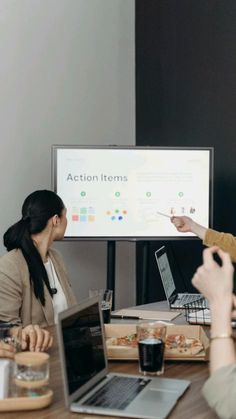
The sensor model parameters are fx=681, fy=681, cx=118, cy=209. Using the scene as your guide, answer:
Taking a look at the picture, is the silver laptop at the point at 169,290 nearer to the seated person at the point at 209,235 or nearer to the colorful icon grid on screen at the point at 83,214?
the seated person at the point at 209,235

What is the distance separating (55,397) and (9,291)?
1277mm

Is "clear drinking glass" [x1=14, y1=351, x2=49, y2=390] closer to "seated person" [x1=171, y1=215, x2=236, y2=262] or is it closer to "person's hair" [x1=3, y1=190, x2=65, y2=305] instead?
"person's hair" [x1=3, y1=190, x2=65, y2=305]

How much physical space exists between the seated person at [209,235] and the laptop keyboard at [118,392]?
65.0 inches

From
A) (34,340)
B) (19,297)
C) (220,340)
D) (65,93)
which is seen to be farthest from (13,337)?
(65,93)

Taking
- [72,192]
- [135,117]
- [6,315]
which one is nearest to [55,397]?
[6,315]

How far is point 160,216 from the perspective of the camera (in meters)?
3.97

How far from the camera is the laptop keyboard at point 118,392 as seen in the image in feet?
5.24

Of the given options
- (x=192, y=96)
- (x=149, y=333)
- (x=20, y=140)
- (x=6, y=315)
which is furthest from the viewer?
(x=192, y=96)

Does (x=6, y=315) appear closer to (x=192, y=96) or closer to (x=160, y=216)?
(x=160, y=216)

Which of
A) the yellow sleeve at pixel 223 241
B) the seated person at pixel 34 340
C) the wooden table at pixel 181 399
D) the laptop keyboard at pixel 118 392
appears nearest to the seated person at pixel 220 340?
the wooden table at pixel 181 399

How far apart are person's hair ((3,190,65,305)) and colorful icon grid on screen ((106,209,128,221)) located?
74 cm

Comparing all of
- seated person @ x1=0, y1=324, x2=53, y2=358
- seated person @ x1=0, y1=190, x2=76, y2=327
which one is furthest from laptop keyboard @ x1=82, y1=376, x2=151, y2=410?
seated person @ x1=0, y1=190, x2=76, y2=327

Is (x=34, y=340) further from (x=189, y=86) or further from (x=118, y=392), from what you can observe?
(x=189, y=86)

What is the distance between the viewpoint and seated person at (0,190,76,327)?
9.64 ft
